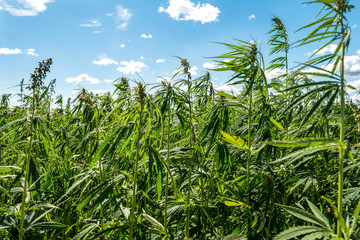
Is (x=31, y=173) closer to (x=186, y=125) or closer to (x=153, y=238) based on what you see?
(x=153, y=238)

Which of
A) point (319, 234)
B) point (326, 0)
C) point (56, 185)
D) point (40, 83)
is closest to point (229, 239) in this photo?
point (319, 234)

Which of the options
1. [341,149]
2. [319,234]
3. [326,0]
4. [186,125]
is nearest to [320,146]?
[341,149]

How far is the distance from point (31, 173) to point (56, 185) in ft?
3.73

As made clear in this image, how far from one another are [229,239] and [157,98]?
1027mm

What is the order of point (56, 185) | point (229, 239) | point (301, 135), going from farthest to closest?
point (56, 185) < point (301, 135) < point (229, 239)

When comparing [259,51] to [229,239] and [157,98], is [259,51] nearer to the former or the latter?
[157,98]

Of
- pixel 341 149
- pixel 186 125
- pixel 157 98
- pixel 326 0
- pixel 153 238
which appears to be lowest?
pixel 153 238

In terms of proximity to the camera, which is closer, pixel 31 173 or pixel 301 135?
pixel 31 173

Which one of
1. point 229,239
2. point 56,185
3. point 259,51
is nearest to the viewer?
point 229,239

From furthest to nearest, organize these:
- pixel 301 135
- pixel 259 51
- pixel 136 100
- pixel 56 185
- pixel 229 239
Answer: pixel 56 185 → pixel 301 135 → pixel 259 51 → pixel 229 239 → pixel 136 100

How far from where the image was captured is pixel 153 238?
6.23ft

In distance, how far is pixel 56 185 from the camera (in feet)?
9.71

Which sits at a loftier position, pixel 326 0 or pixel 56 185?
pixel 326 0

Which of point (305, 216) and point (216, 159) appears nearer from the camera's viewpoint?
point (305, 216)
